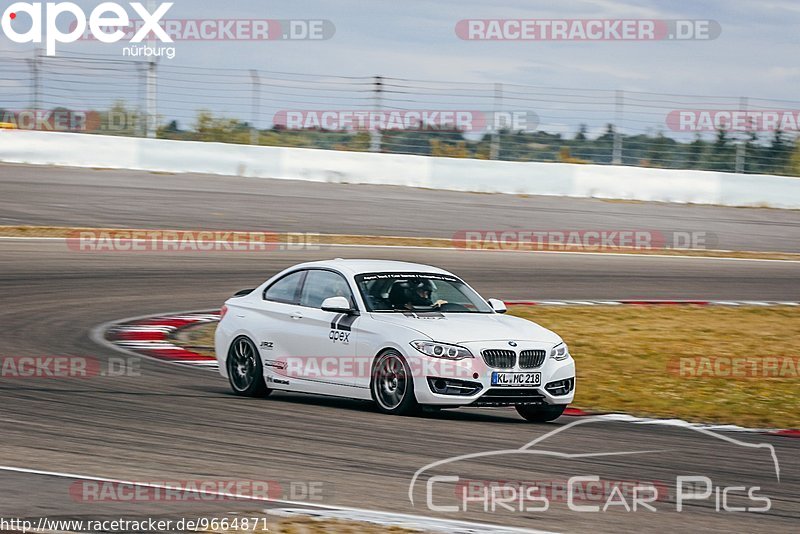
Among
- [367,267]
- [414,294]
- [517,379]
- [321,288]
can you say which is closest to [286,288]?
[321,288]

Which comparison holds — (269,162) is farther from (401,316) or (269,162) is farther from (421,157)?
(401,316)

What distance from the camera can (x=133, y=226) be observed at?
23.1 metres

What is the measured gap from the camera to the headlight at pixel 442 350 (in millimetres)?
9383

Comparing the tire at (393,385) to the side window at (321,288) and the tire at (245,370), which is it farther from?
the tire at (245,370)

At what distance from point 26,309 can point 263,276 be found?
4521 millimetres

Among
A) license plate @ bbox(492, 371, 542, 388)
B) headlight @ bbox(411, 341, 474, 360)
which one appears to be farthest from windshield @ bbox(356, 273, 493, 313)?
license plate @ bbox(492, 371, 542, 388)

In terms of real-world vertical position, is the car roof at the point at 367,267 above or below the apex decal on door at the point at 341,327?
above

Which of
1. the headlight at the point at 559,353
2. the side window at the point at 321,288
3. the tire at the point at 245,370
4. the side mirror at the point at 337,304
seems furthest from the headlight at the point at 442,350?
the tire at the point at 245,370

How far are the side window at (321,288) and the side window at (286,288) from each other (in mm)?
102

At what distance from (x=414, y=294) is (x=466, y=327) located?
788mm

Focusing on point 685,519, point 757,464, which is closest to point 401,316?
point 757,464

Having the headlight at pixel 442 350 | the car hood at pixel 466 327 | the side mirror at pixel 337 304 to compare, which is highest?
the side mirror at pixel 337 304

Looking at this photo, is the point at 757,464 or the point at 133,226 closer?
the point at 757,464

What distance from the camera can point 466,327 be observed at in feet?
31.9
